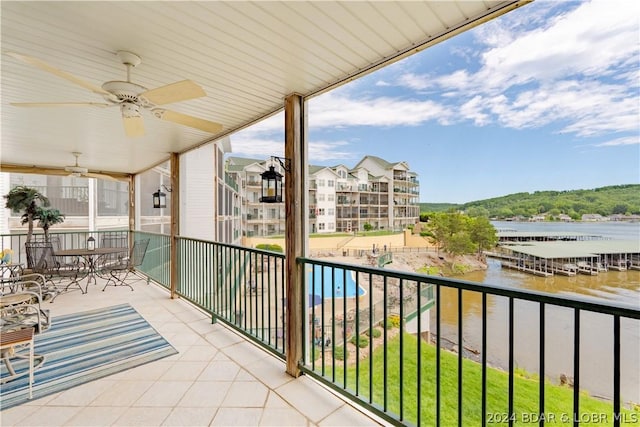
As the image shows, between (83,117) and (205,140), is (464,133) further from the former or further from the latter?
(83,117)

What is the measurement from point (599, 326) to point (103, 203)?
977 centimetres

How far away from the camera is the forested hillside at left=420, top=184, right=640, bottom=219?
1943 millimetres

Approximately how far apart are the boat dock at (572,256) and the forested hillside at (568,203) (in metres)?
0.22

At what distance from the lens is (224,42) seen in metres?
1.80

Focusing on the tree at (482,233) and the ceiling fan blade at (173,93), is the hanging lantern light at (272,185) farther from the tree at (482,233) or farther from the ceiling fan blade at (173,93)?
the tree at (482,233)

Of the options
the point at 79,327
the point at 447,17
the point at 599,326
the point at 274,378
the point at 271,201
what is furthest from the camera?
the point at 79,327

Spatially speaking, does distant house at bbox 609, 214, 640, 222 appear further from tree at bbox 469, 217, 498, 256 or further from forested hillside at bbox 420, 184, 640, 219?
tree at bbox 469, 217, 498, 256

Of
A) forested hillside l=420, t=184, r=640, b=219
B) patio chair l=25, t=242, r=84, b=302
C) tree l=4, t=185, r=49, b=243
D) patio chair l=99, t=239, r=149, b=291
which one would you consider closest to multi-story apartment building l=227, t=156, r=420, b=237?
forested hillside l=420, t=184, r=640, b=219

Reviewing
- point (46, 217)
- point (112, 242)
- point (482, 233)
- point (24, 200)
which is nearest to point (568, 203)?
point (482, 233)

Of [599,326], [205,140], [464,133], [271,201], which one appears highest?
[464,133]

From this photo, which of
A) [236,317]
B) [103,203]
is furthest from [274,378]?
[103,203]

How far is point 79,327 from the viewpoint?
345cm

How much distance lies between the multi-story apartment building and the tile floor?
2.42 metres

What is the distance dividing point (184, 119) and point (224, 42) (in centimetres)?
78
